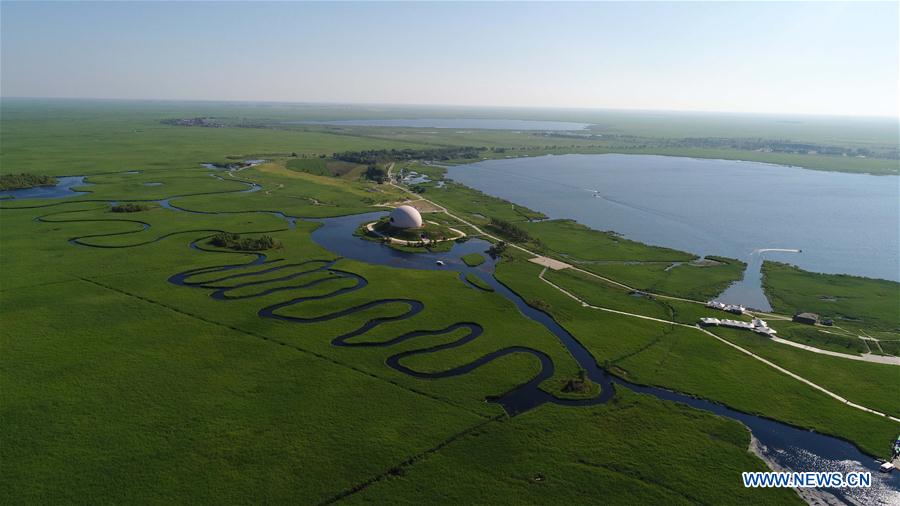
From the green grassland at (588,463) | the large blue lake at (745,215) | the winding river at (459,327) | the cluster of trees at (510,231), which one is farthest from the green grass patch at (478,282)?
the large blue lake at (745,215)

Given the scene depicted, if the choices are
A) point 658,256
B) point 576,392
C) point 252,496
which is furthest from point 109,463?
point 658,256

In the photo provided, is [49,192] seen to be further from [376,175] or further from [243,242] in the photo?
[376,175]

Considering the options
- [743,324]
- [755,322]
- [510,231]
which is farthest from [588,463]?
[510,231]

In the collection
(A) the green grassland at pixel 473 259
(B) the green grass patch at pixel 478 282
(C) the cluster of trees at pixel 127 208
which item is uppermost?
(C) the cluster of trees at pixel 127 208

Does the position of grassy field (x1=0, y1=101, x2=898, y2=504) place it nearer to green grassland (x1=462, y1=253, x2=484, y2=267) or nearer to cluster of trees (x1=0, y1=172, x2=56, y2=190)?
green grassland (x1=462, y1=253, x2=484, y2=267)

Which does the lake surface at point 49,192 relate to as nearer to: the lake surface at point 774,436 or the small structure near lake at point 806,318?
the lake surface at point 774,436
